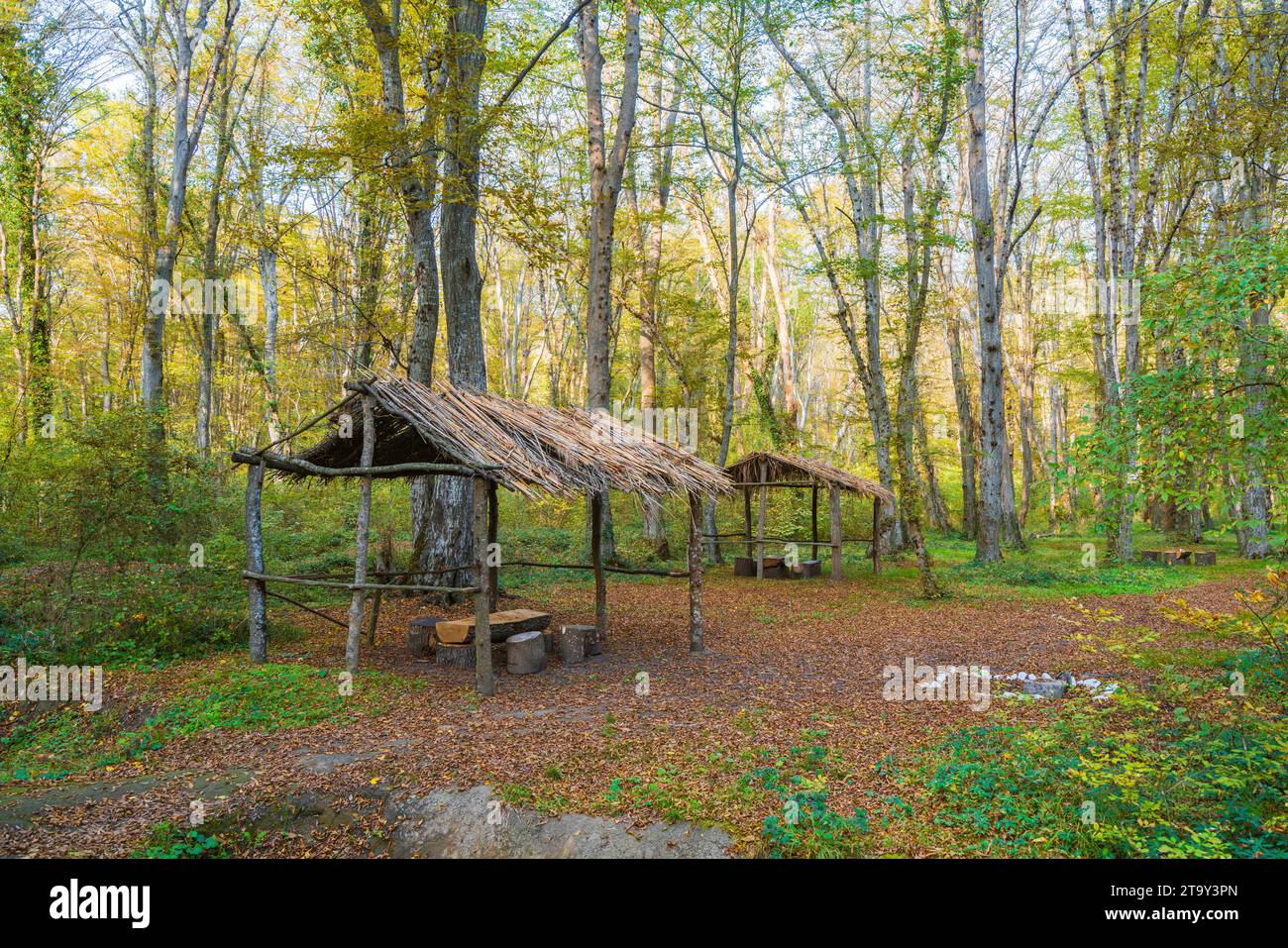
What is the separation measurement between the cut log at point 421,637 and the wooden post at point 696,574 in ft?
10.1

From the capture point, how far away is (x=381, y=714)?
586 centimetres

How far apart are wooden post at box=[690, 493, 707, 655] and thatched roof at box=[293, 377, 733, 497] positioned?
35 cm

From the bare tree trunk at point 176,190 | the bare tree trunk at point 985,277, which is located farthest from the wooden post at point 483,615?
the bare tree trunk at point 985,277

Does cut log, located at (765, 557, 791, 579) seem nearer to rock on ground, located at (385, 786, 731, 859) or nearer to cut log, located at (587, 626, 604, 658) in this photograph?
cut log, located at (587, 626, 604, 658)

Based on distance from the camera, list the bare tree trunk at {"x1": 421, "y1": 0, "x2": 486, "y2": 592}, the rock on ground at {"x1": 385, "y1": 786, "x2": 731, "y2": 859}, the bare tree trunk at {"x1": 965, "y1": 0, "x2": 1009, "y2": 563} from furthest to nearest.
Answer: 1. the bare tree trunk at {"x1": 965, "y1": 0, "x2": 1009, "y2": 563}
2. the bare tree trunk at {"x1": 421, "y1": 0, "x2": 486, "y2": 592}
3. the rock on ground at {"x1": 385, "y1": 786, "x2": 731, "y2": 859}

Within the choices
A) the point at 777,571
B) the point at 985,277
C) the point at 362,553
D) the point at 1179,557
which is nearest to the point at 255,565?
the point at 362,553

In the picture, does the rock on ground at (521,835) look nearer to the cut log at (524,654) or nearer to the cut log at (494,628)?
the cut log at (524,654)

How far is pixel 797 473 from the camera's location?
1645 centimetres

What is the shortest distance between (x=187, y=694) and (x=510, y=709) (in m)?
2.77

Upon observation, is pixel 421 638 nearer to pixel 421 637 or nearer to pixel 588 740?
pixel 421 637

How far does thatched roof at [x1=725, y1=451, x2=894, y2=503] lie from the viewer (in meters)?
15.6

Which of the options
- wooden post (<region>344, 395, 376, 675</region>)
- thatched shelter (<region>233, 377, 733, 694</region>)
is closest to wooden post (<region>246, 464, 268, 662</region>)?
thatched shelter (<region>233, 377, 733, 694</region>)

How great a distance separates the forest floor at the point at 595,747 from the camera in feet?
13.3
